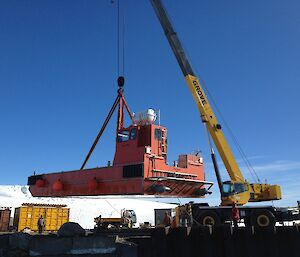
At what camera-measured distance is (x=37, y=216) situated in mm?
37656

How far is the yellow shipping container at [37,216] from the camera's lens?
120ft

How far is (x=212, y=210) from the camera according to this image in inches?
766

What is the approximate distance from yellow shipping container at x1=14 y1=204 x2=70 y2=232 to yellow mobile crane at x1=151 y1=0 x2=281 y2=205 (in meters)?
23.3

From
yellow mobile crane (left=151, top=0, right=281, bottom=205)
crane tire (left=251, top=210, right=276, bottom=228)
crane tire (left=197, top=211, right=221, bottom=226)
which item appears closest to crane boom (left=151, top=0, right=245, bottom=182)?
yellow mobile crane (left=151, top=0, right=281, bottom=205)

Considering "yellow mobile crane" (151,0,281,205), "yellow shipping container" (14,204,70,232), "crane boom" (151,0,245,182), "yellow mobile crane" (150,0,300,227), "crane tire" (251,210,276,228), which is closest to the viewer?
"crane tire" (251,210,276,228)

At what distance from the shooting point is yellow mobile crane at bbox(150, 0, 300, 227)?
1909cm

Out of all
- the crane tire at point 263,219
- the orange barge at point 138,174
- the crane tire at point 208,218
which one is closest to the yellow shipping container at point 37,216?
the orange barge at point 138,174

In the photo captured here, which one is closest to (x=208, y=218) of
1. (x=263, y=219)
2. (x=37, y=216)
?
(x=263, y=219)

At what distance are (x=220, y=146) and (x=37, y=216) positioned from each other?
24108 millimetres

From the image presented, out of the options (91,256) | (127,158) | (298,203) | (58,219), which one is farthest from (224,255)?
(58,219)

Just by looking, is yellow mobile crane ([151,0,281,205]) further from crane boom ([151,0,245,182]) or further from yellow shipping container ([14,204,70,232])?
yellow shipping container ([14,204,70,232])

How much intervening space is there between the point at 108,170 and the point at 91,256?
10.7 m

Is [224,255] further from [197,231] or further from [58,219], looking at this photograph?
[58,219]

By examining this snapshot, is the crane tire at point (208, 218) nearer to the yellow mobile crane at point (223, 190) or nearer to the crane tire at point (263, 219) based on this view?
the yellow mobile crane at point (223, 190)
